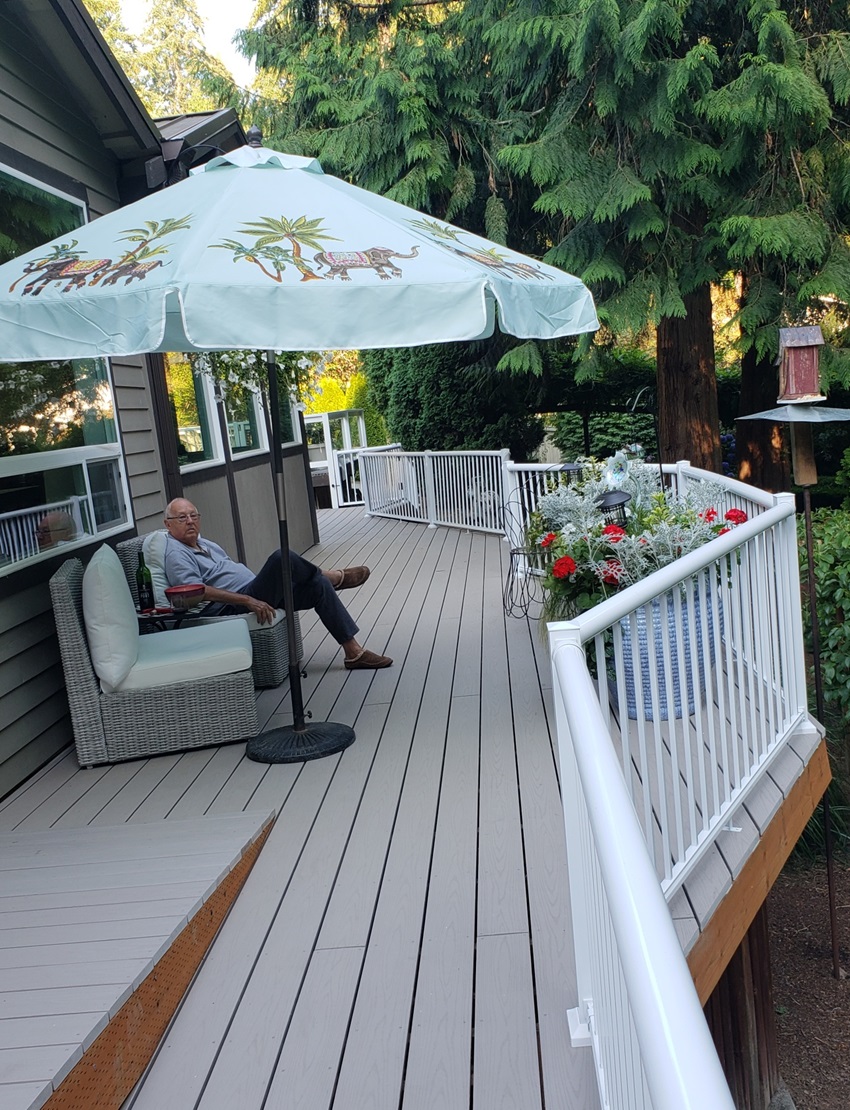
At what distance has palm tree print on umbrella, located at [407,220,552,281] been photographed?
3436 mm

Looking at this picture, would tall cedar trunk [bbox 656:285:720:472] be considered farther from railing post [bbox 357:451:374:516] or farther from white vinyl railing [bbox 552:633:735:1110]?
white vinyl railing [bbox 552:633:735:1110]

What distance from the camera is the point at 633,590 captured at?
7.51 ft

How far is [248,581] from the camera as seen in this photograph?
5207 millimetres

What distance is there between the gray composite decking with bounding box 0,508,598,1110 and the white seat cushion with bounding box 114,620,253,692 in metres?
0.36

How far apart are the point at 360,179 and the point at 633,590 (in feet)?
27.9

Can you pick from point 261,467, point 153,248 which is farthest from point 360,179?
point 153,248

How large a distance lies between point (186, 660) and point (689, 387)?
6072mm

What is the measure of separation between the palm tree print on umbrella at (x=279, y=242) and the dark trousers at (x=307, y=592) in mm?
2013

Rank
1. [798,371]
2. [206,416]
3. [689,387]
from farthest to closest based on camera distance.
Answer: [689,387]
[206,416]
[798,371]

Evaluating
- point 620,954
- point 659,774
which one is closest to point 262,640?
point 659,774

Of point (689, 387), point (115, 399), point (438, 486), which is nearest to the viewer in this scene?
point (115, 399)

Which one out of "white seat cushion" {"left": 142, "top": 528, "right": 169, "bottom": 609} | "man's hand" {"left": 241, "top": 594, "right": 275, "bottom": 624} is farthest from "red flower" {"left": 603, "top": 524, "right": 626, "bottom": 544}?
"white seat cushion" {"left": 142, "top": 528, "right": 169, "bottom": 609}

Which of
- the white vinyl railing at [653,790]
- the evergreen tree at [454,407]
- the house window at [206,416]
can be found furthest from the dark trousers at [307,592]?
the evergreen tree at [454,407]

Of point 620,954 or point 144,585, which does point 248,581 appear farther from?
point 620,954
